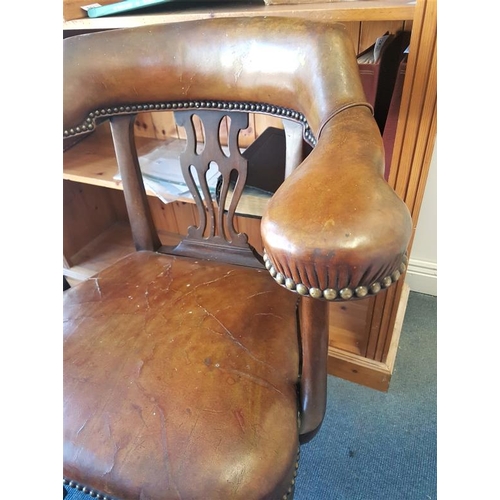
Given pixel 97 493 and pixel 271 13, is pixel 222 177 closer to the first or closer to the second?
pixel 271 13

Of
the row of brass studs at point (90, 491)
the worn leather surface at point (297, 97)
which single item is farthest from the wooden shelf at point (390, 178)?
the row of brass studs at point (90, 491)

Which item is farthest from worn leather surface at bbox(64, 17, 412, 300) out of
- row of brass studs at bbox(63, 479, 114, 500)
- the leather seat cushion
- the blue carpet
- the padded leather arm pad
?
the blue carpet

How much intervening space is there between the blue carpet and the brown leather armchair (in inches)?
19.7

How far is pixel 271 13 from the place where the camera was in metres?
0.62

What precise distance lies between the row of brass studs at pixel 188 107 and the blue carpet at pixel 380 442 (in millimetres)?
798

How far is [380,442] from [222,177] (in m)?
0.77

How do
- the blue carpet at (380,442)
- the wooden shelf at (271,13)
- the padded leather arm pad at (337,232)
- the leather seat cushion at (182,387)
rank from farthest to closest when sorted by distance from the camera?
the blue carpet at (380,442) < the wooden shelf at (271,13) < the leather seat cushion at (182,387) < the padded leather arm pad at (337,232)

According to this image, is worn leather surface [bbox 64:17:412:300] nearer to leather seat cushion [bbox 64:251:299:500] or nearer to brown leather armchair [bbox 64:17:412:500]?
brown leather armchair [bbox 64:17:412:500]

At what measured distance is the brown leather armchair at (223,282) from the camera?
294 mm

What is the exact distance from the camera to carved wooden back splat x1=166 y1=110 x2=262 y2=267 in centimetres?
67

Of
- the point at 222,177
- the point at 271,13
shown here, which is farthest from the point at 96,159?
the point at 271,13

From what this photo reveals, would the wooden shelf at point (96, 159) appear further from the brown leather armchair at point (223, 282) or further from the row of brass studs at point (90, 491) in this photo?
the row of brass studs at point (90, 491)
